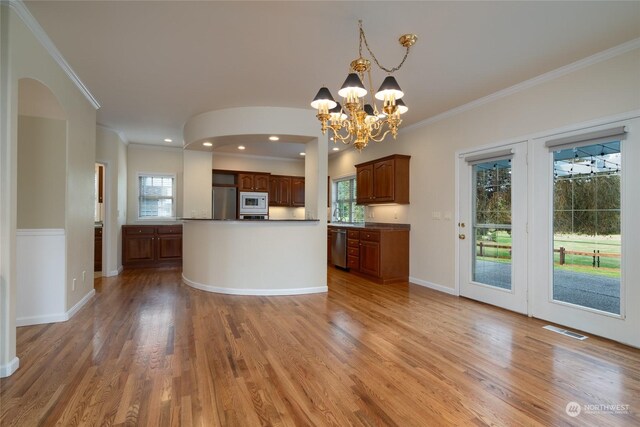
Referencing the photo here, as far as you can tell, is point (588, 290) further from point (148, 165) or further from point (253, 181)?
point (148, 165)

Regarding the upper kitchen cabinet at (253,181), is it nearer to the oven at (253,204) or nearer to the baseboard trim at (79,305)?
the oven at (253,204)

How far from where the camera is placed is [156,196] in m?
7.10

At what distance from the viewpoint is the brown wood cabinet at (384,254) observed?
5340 millimetres

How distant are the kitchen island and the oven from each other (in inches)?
110

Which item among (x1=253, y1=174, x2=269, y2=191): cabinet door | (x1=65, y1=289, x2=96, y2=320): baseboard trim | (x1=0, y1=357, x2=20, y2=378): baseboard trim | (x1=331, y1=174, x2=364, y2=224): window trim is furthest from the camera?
(x1=253, y1=174, x2=269, y2=191): cabinet door

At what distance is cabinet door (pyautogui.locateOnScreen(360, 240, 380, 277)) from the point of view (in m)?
5.38

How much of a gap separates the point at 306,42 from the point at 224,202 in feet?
17.2

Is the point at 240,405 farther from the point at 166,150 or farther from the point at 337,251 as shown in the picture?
the point at 166,150

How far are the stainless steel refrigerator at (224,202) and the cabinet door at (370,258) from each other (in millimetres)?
3357

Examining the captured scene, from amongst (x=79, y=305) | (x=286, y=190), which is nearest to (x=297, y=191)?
(x=286, y=190)

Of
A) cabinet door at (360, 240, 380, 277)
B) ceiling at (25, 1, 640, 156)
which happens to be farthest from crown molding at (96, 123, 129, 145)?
cabinet door at (360, 240, 380, 277)

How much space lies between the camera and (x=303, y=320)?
3.45 metres

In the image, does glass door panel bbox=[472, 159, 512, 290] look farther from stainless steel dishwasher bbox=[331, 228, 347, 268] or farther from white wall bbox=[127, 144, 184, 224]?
white wall bbox=[127, 144, 184, 224]
